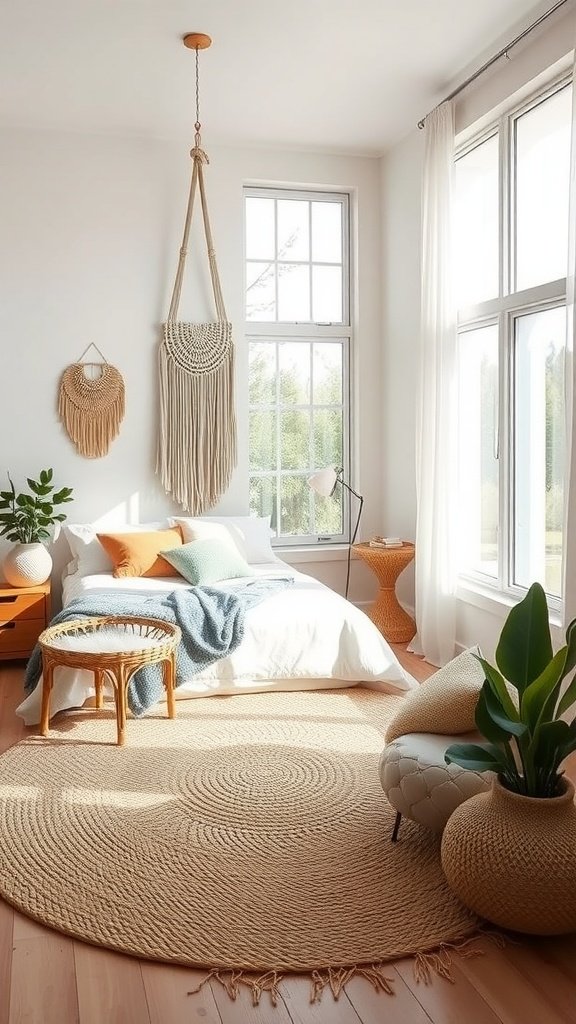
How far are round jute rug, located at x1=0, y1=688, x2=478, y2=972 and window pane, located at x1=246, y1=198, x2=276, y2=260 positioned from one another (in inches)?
121

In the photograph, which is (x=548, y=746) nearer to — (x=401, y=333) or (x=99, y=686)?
(x=99, y=686)

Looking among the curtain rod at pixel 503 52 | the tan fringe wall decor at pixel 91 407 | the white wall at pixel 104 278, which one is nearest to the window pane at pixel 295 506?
the white wall at pixel 104 278

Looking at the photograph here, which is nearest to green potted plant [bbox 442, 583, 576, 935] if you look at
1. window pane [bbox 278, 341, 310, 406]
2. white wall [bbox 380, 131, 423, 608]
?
white wall [bbox 380, 131, 423, 608]

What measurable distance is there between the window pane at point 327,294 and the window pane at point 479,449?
1.24 meters

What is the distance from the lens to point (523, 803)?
2.21 meters

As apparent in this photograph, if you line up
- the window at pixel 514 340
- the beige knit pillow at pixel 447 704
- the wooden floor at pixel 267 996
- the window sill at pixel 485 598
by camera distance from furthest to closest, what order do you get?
the window sill at pixel 485 598 < the window at pixel 514 340 < the beige knit pillow at pixel 447 704 < the wooden floor at pixel 267 996

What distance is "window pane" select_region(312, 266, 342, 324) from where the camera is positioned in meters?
5.75

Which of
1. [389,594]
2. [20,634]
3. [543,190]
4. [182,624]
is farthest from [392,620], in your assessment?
[543,190]

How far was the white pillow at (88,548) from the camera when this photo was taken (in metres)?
4.94

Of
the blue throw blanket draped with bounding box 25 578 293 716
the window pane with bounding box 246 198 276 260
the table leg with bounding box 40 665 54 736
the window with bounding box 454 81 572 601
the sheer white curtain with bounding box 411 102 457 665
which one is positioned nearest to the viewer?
the table leg with bounding box 40 665 54 736

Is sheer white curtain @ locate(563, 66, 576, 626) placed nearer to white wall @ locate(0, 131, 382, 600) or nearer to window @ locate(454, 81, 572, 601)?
window @ locate(454, 81, 572, 601)

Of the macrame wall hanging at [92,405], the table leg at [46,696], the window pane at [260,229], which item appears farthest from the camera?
the window pane at [260,229]

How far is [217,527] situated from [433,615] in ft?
4.35

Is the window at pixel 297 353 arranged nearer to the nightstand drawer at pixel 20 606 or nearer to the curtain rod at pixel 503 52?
the curtain rod at pixel 503 52
